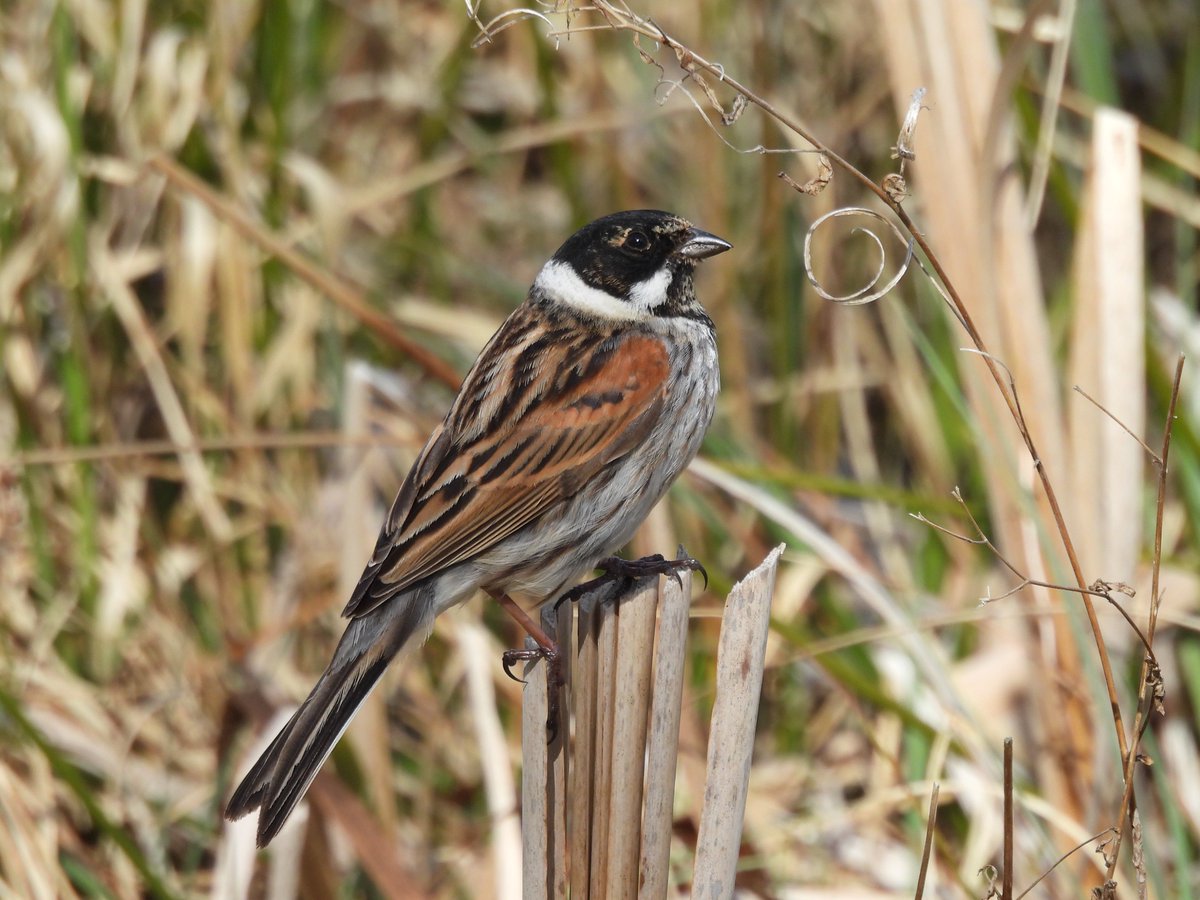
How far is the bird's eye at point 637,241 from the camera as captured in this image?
302 cm

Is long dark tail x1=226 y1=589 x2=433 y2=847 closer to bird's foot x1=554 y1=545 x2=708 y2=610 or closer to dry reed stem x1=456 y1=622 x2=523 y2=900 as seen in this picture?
bird's foot x1=554 y1=545 x2=708 y2=610

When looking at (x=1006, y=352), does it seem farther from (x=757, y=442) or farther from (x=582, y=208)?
(x=582, y=208)

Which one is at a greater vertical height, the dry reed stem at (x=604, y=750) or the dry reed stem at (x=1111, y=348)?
the dry reed stem at (x=1111, y=348)

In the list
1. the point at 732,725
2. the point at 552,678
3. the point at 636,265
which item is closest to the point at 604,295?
the point at 636,265

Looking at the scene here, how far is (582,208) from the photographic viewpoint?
185 inches

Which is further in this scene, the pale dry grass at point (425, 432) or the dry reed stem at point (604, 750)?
the pale dry grass at point (425, 432)

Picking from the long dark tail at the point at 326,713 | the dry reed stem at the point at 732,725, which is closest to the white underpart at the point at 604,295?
the long dark tail at the point at 326,713

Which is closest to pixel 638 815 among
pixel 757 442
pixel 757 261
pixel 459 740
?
pixel 459 740

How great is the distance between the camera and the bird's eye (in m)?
3.02

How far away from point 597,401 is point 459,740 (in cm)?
162

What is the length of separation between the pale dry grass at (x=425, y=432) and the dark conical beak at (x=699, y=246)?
0.45m

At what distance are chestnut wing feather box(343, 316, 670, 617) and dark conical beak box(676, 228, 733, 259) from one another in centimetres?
20

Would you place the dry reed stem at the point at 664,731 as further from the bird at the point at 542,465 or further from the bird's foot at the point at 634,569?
the bird at the point at 542,465

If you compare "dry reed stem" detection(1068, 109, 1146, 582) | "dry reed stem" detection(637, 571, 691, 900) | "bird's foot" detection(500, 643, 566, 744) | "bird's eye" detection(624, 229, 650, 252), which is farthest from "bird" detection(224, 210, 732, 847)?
"dry reed stem" detection(1068, 109, 1146, 582)
